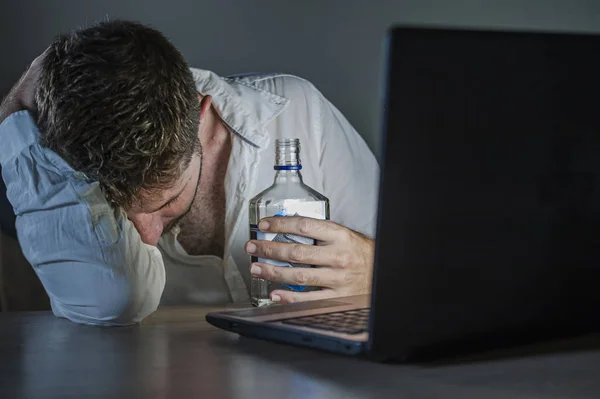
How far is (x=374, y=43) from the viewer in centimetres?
208

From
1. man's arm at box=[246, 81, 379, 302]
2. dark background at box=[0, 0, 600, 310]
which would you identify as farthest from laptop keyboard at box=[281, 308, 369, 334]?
dark background at box=[0, 0, 600, 310]

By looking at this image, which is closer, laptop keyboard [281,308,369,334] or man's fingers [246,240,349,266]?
laptop keyboard [281,308,369,334]

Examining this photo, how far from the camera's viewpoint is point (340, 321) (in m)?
0.69

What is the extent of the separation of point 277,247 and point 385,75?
562 mm

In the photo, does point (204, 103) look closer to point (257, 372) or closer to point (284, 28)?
point (284, 28)

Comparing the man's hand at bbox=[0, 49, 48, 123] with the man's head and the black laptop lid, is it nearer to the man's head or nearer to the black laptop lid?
the man's head

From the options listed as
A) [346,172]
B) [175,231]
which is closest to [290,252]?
[175,231]

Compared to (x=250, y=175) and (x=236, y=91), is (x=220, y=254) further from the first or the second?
(x=236, y=91)

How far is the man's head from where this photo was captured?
1.05 meters

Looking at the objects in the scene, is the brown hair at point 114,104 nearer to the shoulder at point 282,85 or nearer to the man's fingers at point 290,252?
the man's fingers at point 290,252

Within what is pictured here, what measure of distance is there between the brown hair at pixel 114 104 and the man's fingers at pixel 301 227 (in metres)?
0.22

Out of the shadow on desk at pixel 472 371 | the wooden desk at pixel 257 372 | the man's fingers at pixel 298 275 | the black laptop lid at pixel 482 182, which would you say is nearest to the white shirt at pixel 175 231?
the man's fingers at pixel 298 275

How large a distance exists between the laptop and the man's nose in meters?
0.64

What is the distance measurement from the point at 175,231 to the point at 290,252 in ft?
2.13
